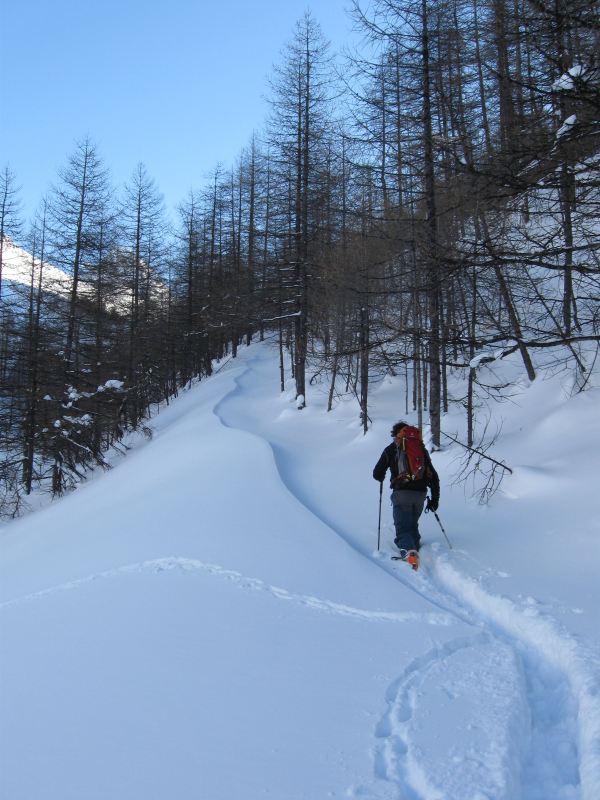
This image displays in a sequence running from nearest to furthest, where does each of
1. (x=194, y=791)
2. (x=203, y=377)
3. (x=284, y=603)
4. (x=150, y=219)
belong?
(x=194, y=791) < (x=284, y=603) < (x=150, y=219) < (x=203, y=377)

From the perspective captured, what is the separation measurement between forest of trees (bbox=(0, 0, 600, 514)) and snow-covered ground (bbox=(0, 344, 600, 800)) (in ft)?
8.45

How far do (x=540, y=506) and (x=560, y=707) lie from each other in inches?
179

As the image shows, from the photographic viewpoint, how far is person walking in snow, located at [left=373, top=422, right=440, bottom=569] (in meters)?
7.28

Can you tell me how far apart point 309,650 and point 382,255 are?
10.0 meters

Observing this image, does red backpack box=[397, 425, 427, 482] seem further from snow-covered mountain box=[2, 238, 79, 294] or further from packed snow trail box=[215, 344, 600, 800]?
snow-covered mountain box=[2, 238, 79, 294]

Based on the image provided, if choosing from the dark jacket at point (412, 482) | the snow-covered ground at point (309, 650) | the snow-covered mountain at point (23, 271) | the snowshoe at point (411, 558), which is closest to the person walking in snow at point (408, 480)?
the dark jacket at point (412, 482)

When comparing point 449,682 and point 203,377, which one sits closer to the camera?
point 449,682

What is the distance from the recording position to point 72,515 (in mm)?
11820

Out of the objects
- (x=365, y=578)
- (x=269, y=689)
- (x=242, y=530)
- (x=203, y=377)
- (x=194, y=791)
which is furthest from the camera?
(x=203, y=377)

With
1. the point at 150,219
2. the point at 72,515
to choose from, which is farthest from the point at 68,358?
the point at 150,219

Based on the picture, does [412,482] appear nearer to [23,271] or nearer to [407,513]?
[407,513]

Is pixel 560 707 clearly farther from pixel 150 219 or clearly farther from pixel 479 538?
pixel 150 219

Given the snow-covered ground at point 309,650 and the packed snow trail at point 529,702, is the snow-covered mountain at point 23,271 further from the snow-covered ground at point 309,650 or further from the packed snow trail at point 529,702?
the packed snow trail at point 529,702

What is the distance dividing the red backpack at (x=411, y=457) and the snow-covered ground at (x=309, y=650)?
105 cm
